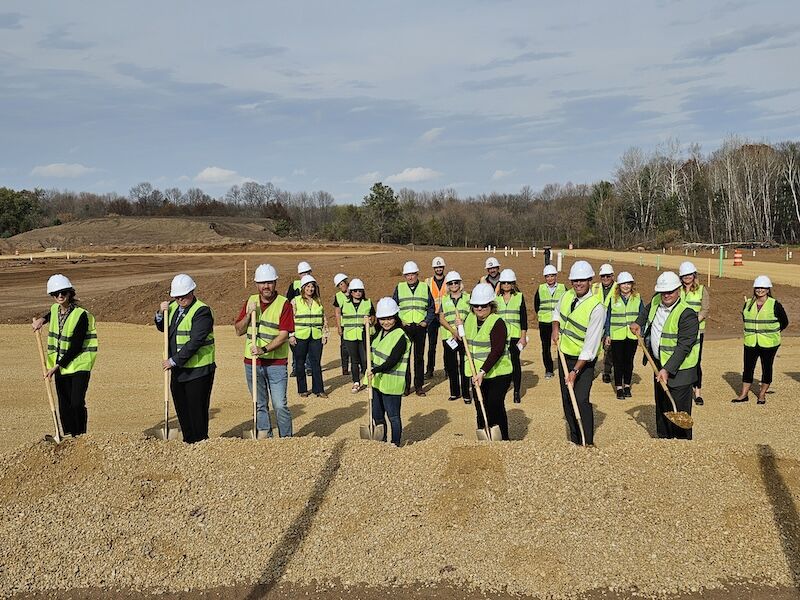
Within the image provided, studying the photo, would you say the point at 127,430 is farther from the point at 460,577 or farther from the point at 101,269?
the point at 101,269

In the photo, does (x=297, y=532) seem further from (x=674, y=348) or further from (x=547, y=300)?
(x=547, y=300)

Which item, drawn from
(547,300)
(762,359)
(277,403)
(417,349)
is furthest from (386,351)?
(762,359)

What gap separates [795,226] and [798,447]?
7053 cm

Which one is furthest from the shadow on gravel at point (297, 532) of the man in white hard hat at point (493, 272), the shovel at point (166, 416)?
the man in white hard hat at point (493, 272)

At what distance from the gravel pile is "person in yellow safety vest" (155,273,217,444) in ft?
2.02

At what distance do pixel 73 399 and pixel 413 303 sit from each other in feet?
17.6

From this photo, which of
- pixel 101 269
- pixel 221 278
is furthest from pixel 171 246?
pixel 221 278

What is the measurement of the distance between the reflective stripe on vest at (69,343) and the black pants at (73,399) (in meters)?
0.08

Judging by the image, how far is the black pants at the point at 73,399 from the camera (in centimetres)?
757

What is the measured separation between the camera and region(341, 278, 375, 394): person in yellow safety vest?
36.8 feet

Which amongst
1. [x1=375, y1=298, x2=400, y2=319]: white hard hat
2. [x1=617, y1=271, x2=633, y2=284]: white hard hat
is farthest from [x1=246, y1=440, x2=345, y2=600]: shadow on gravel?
[x1=617, y1=271, x2=633, y2=284]: white hard hat

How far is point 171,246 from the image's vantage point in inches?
2623

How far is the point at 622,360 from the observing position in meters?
11.2

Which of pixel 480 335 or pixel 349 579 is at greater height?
pixel 480 335
